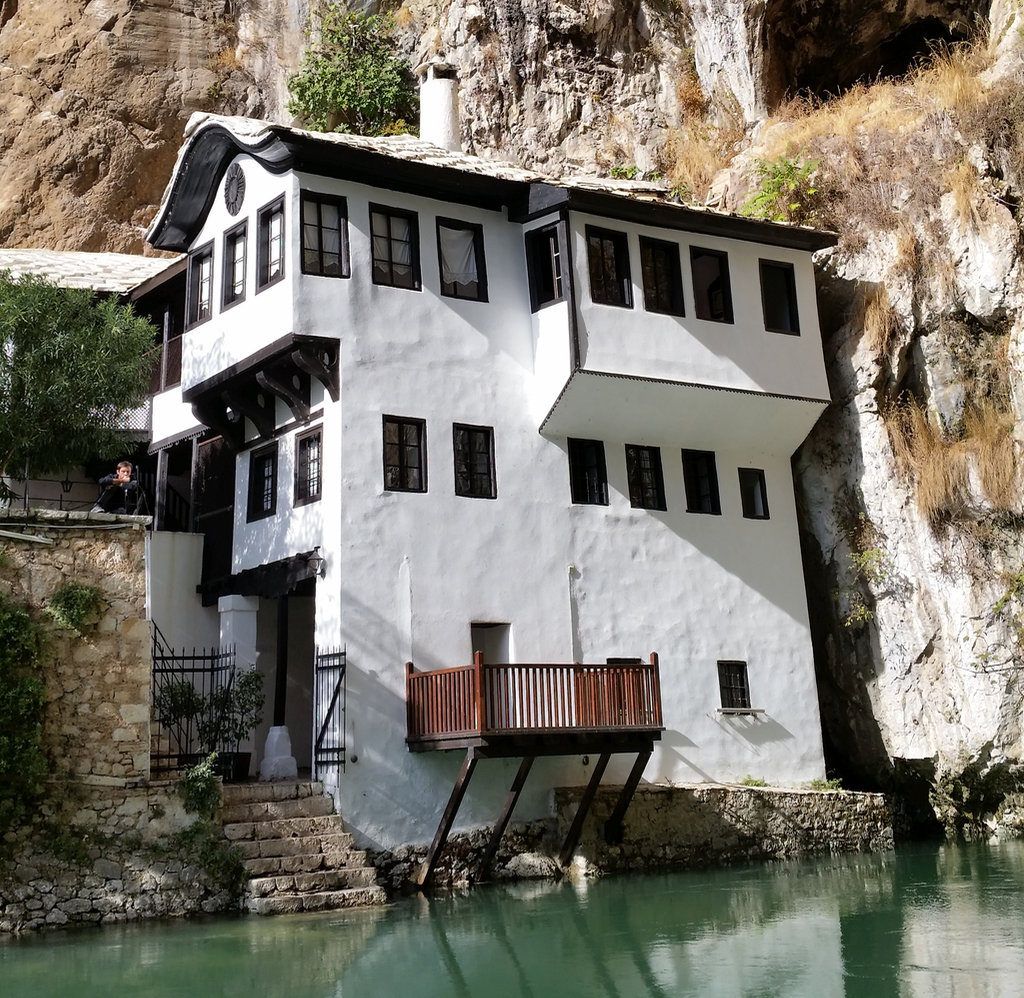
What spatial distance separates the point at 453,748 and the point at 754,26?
17733mm

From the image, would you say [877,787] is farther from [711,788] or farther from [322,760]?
[322,760]

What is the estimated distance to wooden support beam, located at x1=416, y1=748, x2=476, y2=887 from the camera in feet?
55.7

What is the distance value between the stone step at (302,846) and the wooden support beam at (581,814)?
130 inches

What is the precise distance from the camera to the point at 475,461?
19578mm

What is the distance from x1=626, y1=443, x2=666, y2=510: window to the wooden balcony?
3.56 meters

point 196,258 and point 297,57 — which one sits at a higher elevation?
point 297,57

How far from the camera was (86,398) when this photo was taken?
18.4 meters

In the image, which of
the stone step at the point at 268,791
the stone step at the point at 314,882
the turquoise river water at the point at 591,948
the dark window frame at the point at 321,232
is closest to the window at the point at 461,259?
the dark window frame at the point at 321,232

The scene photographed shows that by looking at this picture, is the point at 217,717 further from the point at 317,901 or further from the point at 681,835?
the point at 681,835

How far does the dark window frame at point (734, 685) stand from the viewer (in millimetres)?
20875

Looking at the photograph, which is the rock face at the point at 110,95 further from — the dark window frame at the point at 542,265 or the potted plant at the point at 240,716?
the potted plant at the point at 240,716

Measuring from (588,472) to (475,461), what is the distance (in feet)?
7.03

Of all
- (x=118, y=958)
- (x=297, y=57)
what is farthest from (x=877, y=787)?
(x=297, y=57)

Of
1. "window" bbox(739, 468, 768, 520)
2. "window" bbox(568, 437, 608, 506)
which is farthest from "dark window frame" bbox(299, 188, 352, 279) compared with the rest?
"window" bbox(739, 468, 768, 520)
